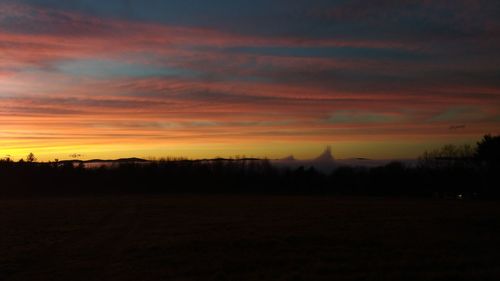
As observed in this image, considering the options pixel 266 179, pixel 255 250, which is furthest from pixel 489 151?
pixel 255 250

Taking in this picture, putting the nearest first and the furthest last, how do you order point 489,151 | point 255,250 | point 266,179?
point 255,250, point 489,151, point 266,179

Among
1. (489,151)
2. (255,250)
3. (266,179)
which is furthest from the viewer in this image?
(266,179)

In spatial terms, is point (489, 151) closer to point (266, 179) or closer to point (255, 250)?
point (266, 179)

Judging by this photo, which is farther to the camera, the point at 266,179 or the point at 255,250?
the point at 266,179

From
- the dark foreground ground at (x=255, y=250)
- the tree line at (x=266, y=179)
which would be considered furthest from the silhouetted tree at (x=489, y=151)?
the dark foreground ground at (x=255, y=250)

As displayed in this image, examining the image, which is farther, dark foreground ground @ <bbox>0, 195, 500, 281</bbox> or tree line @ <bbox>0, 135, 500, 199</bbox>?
tree line @ <bbox>0, 135, 500, 199</bbox>

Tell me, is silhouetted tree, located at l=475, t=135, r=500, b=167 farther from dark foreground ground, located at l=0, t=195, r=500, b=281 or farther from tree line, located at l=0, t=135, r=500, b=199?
dark foreground ground, located at l=0, t=195, r=500, b=281

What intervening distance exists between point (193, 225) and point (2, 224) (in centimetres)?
1387

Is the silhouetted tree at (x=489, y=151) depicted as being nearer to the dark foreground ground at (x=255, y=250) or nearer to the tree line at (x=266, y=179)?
the tree line at (x=266, y=179)

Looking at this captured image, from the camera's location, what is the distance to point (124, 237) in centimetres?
3061

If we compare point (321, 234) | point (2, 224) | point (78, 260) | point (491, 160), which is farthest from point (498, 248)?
point (491, 160)

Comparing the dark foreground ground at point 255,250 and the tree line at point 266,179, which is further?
the tree line at point 266,179

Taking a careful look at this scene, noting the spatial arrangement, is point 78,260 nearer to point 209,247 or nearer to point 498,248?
point 209,247

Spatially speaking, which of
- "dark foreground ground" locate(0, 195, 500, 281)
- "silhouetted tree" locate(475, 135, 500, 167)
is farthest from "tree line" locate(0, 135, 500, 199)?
"dark foreground ground" locate(0, 195, 500, 281)
